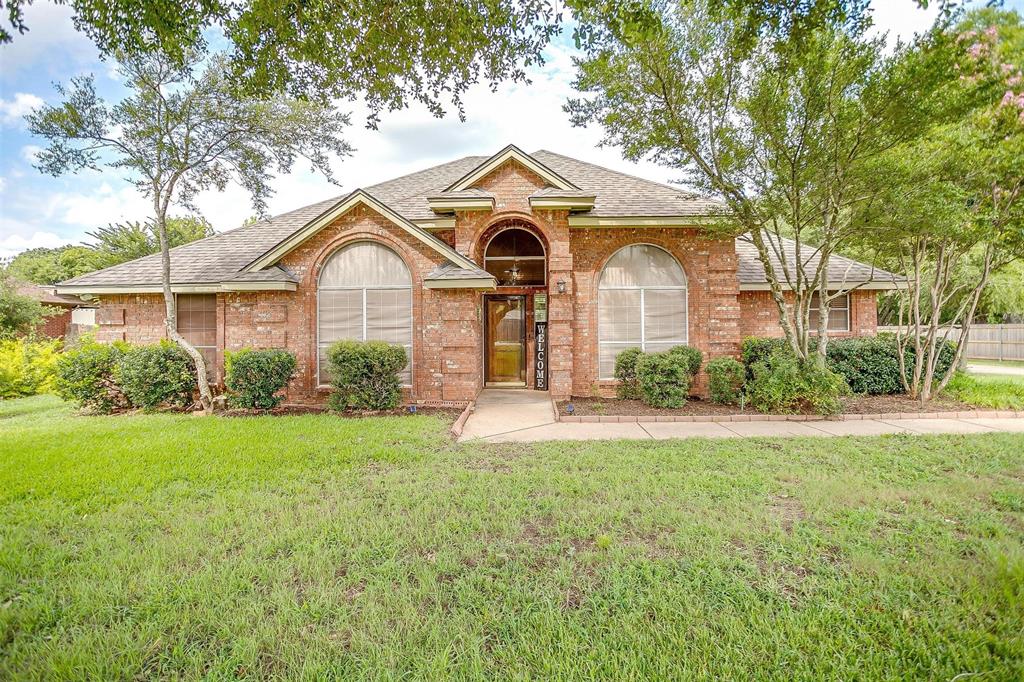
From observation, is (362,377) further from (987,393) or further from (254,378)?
(987,393)

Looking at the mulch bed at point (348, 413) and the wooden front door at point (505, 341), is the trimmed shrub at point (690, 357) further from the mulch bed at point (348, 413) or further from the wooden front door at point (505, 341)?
the mulch bed at point (348, 413)

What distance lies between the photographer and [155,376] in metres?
9.38

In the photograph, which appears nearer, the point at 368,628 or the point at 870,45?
the point at 368,628

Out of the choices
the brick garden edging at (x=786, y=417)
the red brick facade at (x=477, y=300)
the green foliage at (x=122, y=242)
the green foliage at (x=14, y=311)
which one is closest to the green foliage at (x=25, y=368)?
the green foliage at (x=14, y=311)

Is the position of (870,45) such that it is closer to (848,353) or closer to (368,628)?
(848,353)

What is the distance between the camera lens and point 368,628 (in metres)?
2.57

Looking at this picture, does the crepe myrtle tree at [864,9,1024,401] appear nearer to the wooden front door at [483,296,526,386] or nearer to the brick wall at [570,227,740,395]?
the brick wall at [570,227,740,395]

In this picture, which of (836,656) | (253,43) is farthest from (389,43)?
(836,656)

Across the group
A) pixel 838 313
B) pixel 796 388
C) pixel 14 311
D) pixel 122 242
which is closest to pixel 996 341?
pixel 838 313

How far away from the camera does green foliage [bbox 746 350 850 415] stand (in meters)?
8.35

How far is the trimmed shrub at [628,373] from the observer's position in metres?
9.77

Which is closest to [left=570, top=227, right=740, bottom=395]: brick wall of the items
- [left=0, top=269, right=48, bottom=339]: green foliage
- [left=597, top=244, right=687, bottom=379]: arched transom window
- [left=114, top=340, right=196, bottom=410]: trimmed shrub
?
[left=597, top=244, right=687, bottom=379]: arched transom window

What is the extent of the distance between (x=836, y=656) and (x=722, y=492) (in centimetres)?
230

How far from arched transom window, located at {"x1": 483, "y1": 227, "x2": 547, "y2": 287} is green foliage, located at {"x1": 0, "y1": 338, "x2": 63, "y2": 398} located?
1271 centimetres
